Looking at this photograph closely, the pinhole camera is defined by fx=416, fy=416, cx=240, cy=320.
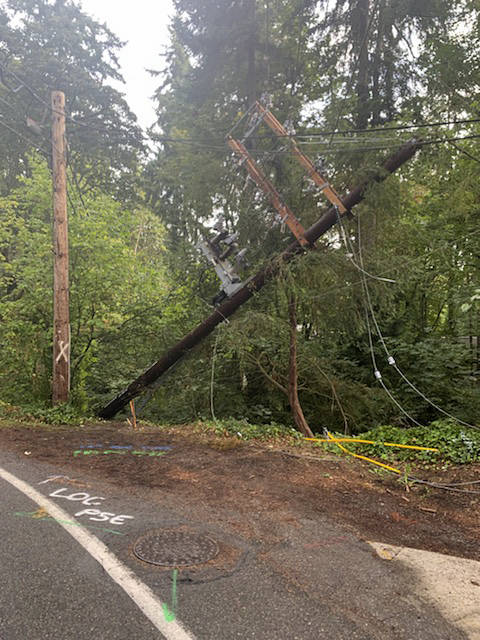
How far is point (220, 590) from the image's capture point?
2.95 meters

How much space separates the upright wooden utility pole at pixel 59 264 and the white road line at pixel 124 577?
18.6ft

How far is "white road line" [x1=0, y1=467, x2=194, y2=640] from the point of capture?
2.55m

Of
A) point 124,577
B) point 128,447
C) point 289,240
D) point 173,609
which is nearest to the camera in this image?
point 173,609

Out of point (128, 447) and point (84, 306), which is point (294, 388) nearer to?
point (128, 447)

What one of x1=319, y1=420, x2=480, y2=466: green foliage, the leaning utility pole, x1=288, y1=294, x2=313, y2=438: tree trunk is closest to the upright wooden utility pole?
the leaning utility pole

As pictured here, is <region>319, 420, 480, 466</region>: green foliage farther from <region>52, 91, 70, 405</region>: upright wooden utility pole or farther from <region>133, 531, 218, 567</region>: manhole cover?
<region>52, 91, 70, 405</region>: upright wooden utility pole

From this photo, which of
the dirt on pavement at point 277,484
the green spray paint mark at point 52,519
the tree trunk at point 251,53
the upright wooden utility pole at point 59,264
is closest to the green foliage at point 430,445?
the dirt on pavement at point 277,484

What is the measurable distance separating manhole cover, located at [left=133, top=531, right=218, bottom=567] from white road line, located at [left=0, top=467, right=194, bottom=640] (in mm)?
226

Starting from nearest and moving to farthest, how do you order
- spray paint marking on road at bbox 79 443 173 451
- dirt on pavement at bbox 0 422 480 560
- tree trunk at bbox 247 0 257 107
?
dirt on pavement at bbox 0 422 480 560 < spray paint marking on road at bbox 79 443 173 451 < tree trunk at bbox 247 0 257 107

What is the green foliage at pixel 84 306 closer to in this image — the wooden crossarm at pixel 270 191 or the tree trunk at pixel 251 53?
the wooden crossarm at pixel 270 191

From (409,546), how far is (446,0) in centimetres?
1312

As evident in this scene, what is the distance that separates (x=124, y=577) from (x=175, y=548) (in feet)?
1.82

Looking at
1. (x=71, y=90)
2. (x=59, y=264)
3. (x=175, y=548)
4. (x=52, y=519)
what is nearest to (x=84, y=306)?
(x=59, y=264)

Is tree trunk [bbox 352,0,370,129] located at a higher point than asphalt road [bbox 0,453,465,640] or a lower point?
higher
